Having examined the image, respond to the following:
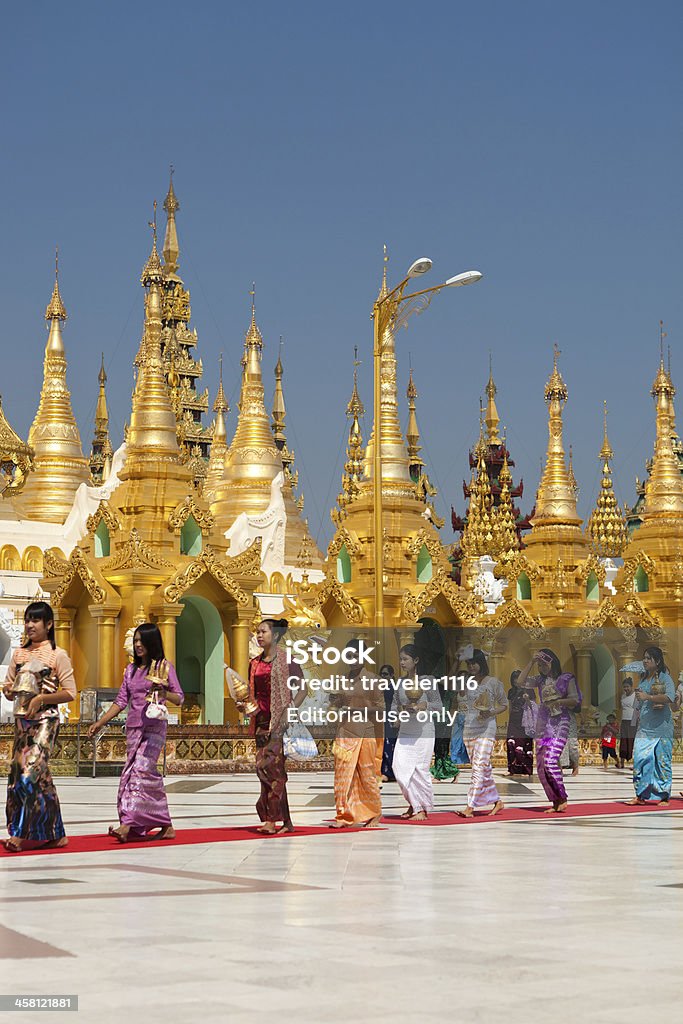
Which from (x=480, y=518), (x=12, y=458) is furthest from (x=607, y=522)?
(x=12, y=458)

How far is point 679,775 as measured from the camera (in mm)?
29266

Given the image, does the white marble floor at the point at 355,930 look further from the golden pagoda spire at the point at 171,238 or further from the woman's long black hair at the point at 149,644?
the golden pagoda spire at the point at 171,238

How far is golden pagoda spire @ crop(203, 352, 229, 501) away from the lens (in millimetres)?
49581

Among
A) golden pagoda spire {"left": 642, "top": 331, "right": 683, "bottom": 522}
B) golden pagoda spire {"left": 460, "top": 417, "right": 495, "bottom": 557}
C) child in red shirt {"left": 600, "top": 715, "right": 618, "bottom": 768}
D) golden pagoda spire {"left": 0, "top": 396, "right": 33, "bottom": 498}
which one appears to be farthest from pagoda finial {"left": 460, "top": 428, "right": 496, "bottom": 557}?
child in red shirt {"left": 600, "top": 715, "right": 618, "bottom": 768}

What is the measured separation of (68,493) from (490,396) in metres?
33.4

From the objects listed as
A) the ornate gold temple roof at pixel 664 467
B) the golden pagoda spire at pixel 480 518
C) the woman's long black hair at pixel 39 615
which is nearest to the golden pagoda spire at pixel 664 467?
the ornate gold temple roof at pixel 664 467

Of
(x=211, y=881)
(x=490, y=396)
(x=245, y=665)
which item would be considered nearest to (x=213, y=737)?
(x=245, y=665)

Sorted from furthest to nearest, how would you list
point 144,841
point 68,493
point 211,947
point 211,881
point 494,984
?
point 68,493
point 144,841
point 211,881
point 211,947
point 494,984

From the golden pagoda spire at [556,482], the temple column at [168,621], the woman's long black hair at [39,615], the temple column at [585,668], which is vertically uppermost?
the golden pagoda spire at [556,482]

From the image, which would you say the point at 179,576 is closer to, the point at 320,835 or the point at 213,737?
the point at 213,737

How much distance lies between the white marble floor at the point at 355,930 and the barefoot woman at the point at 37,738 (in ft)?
1.62

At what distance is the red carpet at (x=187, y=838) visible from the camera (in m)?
12.7

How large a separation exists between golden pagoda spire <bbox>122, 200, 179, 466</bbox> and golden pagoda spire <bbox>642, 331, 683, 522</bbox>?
17.6m

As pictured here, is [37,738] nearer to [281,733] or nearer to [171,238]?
[281,733]
